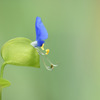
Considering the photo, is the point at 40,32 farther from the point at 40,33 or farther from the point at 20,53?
the point at 20,53

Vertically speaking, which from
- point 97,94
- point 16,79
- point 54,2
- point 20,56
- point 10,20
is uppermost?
point 54,2

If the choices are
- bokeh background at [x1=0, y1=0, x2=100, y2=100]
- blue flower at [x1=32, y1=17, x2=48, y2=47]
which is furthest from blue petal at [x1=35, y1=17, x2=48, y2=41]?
bokeh background at [x1=0, y1=0, x2=100, y2=100]

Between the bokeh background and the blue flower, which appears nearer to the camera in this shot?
the blue flower

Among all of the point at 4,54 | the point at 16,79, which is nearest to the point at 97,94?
the point at 16,79

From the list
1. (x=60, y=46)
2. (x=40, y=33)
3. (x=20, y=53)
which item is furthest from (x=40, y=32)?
(x=60, y=46)

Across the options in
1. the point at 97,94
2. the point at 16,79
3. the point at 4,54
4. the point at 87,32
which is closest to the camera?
the point at 4,54

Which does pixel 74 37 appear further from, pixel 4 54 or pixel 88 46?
pixel 4 54

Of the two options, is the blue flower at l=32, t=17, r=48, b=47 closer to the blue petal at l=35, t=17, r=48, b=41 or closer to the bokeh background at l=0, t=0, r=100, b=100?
the blue petal at l=35, t=17, r=48, b=41
